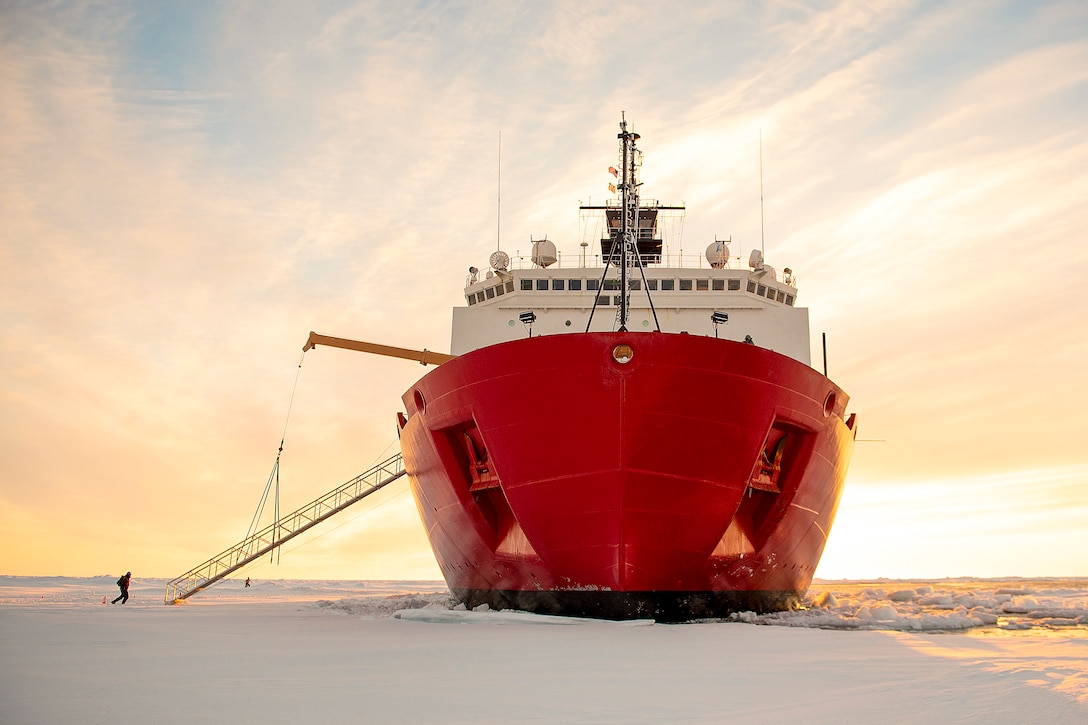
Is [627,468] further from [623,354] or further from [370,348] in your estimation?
[370,348]

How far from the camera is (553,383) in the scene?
10.2 metres

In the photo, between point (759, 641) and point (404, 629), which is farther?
point (404, 629)

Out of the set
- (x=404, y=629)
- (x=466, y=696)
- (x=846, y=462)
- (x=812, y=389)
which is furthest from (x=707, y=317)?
(x=466, y=696)

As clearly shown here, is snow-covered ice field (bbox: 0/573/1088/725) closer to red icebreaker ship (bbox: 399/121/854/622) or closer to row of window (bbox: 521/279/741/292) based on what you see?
red icebreaker ship (bbox: 399/121/854/622)

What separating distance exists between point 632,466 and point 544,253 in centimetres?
984

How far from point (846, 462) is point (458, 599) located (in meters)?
7.72

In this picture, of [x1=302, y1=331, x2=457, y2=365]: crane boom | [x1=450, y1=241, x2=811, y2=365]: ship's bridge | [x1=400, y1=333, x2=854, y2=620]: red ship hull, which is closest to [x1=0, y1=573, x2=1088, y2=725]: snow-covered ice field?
[x1=400, y1=333, x2=854, y2=620]: red ship hull

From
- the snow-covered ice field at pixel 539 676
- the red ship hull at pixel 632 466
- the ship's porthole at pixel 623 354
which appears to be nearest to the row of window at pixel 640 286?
the red ship hull at pixel 632 466

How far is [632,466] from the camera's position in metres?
9.91

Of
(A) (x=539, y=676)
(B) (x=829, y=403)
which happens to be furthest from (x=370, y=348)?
(A) (x=539, y=676)

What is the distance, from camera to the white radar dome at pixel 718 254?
19.3 meters

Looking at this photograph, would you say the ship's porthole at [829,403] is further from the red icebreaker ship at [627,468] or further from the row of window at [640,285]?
the row of window at [640,285]

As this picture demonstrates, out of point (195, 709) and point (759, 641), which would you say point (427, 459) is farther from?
point (195, 709)

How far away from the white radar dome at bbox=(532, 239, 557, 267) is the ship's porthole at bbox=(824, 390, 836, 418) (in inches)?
325
